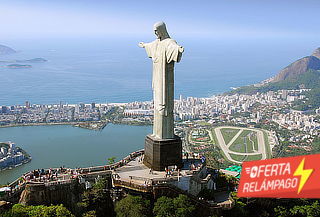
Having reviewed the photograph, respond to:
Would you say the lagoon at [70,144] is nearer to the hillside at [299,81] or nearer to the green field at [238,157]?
the green field at [238,157]

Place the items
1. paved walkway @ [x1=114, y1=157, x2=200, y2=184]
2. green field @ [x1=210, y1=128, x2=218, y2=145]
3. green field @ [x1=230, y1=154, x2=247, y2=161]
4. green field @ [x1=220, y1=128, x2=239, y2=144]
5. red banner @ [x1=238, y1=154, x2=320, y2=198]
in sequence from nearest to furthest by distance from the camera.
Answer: red banner @ [x1=238, y1=154, x2=320, y2=198], paved walkway @ [x1=114, y1=157, x2=200, y2=184], green field @ [x1=230, y1=154, x2=247, y2=161], green field @ [x1=210, y1=128, x2=218, y2=145], green field @ [x1=220, y1=128, x2=239, y2=144]

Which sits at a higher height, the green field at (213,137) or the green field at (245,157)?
the green field at (213,137)

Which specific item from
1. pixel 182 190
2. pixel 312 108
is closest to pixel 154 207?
pixel 182 190

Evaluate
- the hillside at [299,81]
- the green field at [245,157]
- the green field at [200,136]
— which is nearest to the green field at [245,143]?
the green field at [245,157]

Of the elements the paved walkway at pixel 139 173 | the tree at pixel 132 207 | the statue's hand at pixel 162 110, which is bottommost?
the tree at pixel 132 207

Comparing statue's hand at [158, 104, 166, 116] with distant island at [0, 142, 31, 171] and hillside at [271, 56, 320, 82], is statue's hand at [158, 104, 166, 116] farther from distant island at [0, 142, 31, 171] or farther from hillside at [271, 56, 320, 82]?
hillside at [271, 56, 320, 82]

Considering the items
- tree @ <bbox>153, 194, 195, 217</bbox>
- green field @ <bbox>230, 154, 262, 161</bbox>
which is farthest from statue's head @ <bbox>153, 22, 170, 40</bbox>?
green field @ <bbox>230, 154, 262, 161</bbox>

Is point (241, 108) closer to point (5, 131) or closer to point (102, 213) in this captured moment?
point (5, 131)

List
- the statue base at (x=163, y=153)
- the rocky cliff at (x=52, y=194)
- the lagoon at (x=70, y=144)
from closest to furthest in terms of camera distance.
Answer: the rocky cliff at (x=52, y=194)
the statue base at (x=163, y=153)
the lagoon at (x=70, y=144)
